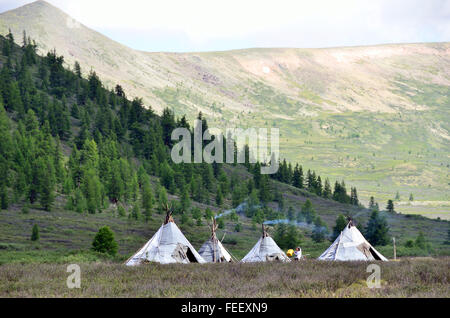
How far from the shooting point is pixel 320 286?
18312 millimetres

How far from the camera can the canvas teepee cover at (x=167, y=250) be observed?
3681 cm

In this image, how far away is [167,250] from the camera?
123ft

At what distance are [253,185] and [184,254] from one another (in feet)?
321

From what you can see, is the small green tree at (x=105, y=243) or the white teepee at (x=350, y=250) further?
the small green tree at (x=105, y=243)

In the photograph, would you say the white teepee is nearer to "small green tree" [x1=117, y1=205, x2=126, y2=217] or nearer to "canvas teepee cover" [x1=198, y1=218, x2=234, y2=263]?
"canvas teepee cover" [x1=198, y1=218, x2=234, y2=263]

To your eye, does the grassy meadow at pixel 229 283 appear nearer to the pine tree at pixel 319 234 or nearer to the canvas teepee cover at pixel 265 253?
the canvas teepee cover at pixel 265 253

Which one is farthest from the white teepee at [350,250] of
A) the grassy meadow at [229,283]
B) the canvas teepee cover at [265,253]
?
the grassy meadow at [229,283]

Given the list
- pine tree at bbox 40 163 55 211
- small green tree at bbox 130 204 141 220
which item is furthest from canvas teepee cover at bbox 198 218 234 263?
small green tree at bbox 130 204 141 220

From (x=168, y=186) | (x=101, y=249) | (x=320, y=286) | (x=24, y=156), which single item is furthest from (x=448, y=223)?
(x=320, y=286)

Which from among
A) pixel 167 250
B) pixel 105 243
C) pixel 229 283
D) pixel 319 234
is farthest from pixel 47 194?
pixel 229 283

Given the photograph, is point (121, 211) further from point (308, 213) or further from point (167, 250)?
point (167, 250)

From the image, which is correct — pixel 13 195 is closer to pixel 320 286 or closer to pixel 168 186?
pixel 168 186

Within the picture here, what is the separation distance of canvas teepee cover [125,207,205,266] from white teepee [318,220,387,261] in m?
11.4

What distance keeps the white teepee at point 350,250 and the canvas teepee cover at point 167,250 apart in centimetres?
1144
